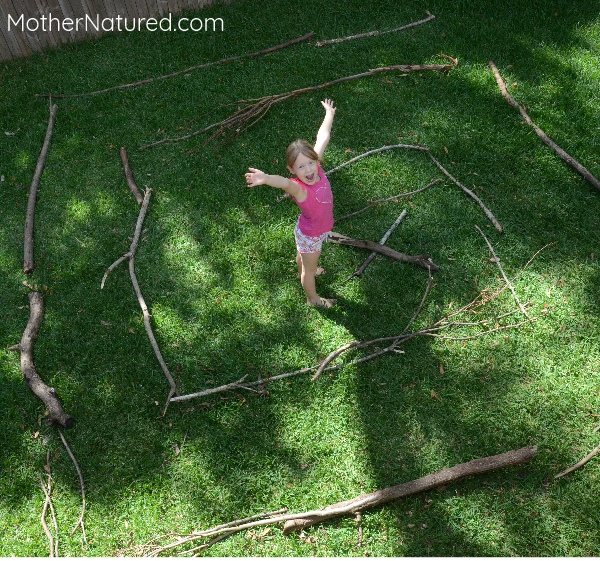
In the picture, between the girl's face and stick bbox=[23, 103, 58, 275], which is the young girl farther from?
stick bbox=[23, 103, 58, 275]

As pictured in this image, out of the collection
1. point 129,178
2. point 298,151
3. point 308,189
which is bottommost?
point 129,178

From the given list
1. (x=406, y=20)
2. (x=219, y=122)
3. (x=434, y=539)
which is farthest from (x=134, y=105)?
(x=434, y=539)

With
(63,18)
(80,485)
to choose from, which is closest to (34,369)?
(80,485)

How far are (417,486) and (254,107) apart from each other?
4.22m

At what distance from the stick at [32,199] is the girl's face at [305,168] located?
279cm

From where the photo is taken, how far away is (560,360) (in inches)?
174

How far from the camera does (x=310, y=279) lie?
4598 millimetres

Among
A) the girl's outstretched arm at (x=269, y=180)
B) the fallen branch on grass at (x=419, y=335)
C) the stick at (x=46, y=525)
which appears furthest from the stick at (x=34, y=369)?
the girl's outstretched arm at (x=269, y=180)

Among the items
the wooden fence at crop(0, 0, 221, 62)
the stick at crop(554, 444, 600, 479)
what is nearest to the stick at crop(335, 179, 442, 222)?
the stick at crop(554, 444, 600, 479)

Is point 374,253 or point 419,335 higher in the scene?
point 374,253

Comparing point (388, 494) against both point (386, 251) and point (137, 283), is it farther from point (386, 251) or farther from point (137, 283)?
point (137, 283)

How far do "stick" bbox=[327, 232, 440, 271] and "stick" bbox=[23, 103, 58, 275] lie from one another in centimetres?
276

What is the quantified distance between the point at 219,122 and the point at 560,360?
4.12 meters

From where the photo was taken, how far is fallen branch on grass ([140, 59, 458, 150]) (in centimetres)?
612
